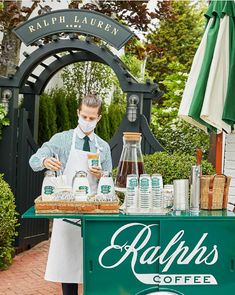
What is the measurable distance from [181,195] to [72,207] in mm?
719

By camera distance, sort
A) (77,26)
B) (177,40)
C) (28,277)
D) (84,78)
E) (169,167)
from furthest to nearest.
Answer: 1. (177,40)
2. (84,78)
3. (77,26)
4. (169,167)
5. (28,277)

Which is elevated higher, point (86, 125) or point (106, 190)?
point (86, 125)

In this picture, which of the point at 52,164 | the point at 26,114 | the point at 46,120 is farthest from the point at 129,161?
the point at 46,120

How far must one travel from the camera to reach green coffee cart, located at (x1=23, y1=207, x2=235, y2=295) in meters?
3.35

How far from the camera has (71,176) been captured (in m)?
3.98

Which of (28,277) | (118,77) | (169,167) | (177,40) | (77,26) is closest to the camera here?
(28,277)

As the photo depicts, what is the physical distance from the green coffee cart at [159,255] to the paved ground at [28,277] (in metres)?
2.04

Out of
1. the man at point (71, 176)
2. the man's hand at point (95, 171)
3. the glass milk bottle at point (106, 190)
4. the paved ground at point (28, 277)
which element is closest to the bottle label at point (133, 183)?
the glass milk bottle at point (106, 190)

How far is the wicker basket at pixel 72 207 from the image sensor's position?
332 centimetres

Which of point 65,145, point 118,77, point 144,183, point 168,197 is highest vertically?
point 118,77

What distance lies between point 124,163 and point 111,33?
3407mm

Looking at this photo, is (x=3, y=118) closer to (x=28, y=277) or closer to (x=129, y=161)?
(x=28, y=277)

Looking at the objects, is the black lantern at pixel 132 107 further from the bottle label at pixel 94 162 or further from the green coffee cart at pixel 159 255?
the green coffee cart at pixel 159 255

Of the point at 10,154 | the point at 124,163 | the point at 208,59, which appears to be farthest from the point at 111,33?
the point at 124,163
